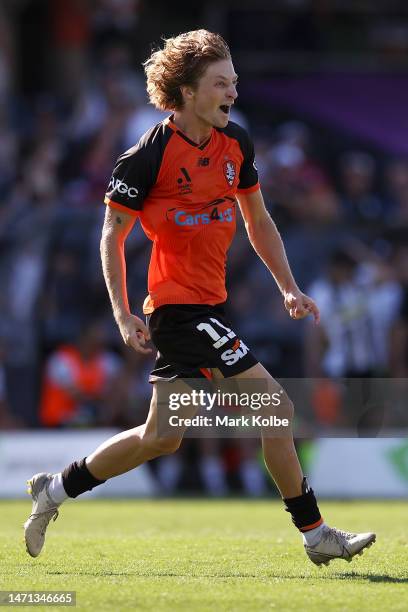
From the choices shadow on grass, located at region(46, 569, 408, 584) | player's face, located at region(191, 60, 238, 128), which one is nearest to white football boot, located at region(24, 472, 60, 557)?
shadow on grass, located at region(46, 569, 408, 584)

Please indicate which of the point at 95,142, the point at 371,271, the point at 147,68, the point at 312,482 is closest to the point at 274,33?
the point at 95,142

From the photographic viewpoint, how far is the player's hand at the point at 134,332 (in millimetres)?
5637

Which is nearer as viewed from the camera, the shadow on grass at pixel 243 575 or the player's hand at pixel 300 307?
the shadow on grass at pixel 243 575

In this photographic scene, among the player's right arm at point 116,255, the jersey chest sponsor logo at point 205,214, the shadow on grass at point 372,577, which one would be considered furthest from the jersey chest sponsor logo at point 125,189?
the shadow on grass at point 372,577

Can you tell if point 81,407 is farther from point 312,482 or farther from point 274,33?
point 274,33

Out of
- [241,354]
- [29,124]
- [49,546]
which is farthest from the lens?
[29,124]

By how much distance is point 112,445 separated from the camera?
5.99m

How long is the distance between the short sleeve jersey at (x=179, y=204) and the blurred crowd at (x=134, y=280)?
24.4 feet

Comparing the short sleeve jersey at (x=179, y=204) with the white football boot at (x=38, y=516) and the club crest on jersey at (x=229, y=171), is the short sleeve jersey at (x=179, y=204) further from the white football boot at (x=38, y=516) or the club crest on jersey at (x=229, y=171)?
the white football boot at (x=38, y=516)

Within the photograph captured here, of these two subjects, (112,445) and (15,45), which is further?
(15,45)

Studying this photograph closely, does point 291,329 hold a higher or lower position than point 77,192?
lower

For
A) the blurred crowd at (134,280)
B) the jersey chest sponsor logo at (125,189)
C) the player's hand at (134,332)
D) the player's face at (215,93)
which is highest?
the player's face at (215,93)

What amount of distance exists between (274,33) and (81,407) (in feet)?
22.1

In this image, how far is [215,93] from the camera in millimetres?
5949
